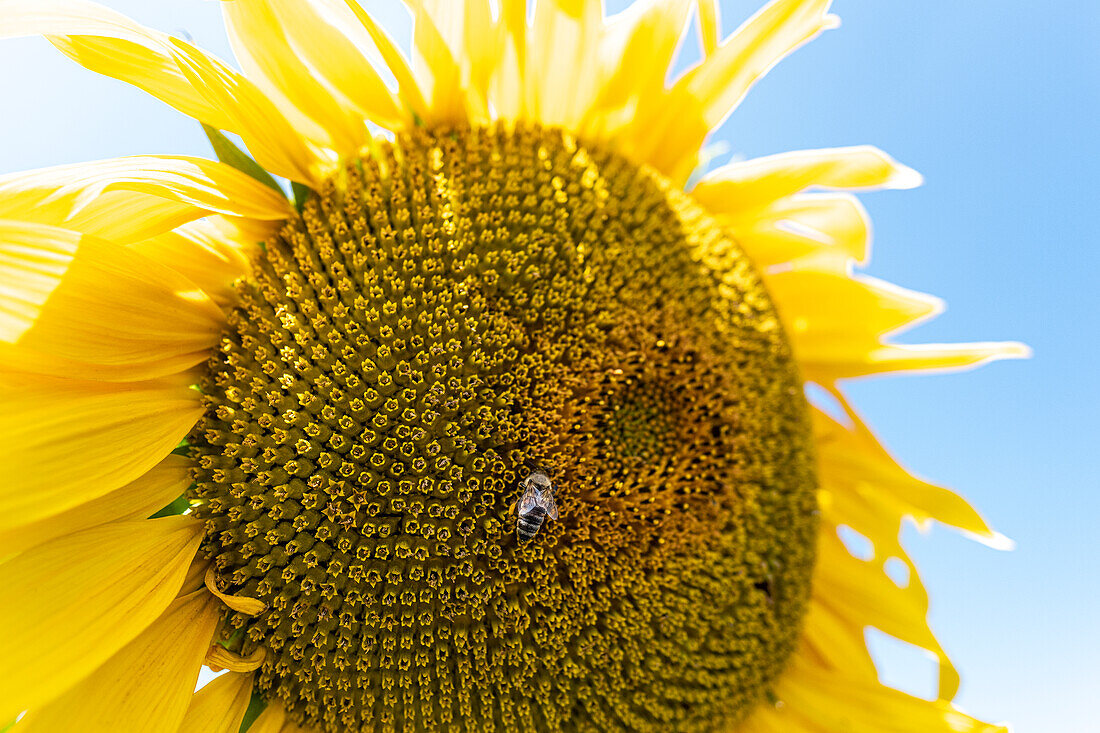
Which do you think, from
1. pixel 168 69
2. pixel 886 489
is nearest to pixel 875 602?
pixel 886 489

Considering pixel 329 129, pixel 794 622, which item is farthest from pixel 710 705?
pixel 329 129

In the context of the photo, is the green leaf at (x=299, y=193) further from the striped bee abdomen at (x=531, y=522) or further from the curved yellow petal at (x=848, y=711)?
the curved yellow petal at (x=848, y=711)

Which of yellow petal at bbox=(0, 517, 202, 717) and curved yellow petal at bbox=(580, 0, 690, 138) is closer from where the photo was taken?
yellow petal at bbox=(0, 517, 202, 717)

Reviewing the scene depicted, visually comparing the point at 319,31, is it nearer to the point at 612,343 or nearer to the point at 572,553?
the point at 612,343

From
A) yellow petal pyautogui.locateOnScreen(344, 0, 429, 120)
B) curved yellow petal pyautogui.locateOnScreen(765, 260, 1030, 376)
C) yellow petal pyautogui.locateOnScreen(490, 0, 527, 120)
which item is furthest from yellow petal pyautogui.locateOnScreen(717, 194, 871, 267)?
yellow petal pyautogui.locateOnScreen(344, 0, 429, 120)

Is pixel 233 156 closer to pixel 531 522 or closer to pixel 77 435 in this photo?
pixel 77 435

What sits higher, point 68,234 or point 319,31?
point 319,31

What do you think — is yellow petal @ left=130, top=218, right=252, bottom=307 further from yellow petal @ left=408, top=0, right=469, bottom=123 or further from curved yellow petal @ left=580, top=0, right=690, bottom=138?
curved yellow petal @ left=580, top=0, right=690, bottom=138

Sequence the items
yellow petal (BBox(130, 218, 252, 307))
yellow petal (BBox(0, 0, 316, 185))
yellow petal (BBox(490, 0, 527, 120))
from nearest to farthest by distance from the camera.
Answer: yellow petal (BBox(0, 0, 316, 185))
yellow petal (BBox(130, 218, 252, 307))
yellow petal (BBox(490, 0, 527, 120))

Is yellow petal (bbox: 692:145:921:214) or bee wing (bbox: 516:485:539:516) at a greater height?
yellow petal (bbox: 692:145:921:214)
